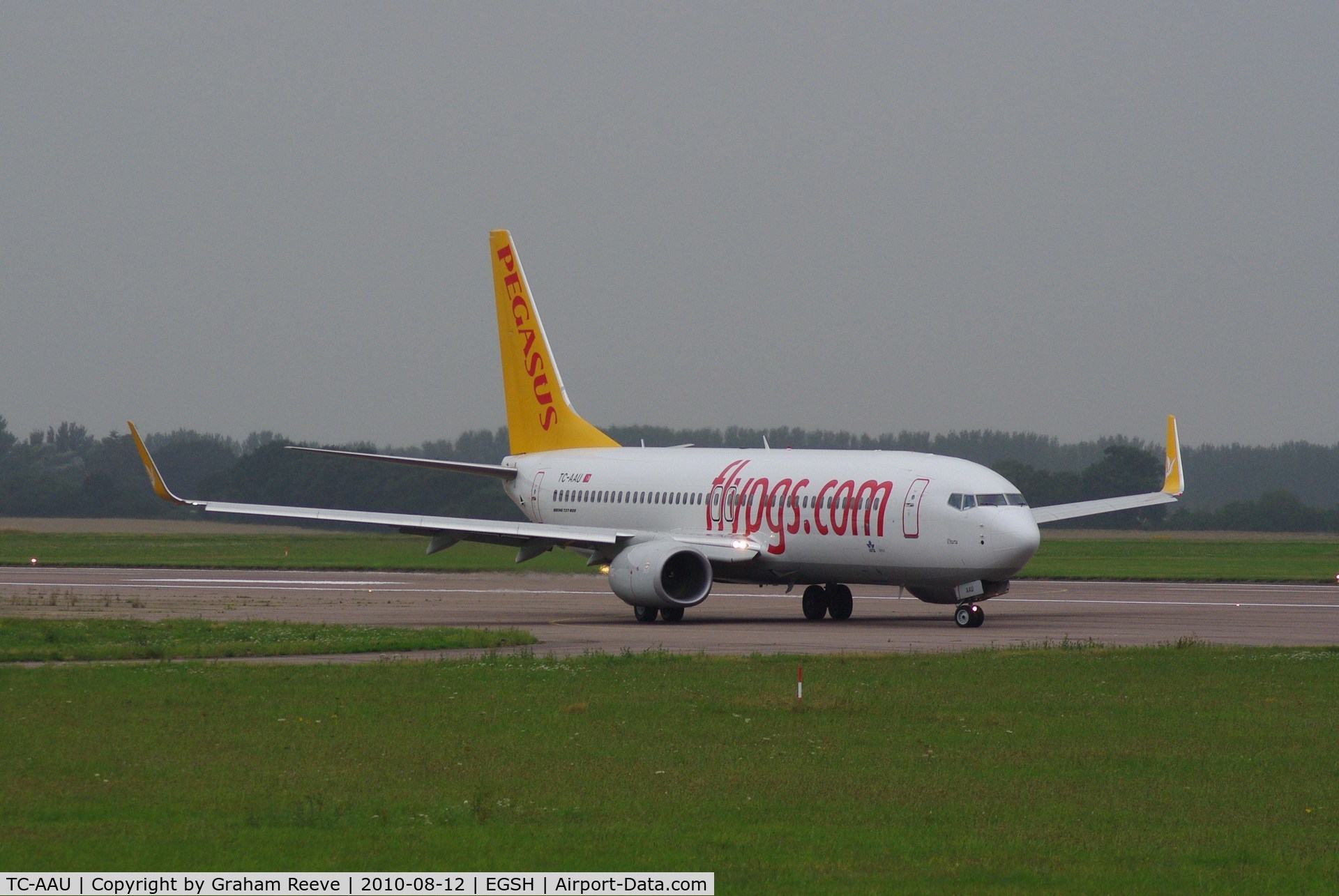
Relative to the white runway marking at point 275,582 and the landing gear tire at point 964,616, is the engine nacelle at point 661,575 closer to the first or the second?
the landing gear tire at point 964,616

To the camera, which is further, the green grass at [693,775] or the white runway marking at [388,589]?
the white runway marking at [388,589]

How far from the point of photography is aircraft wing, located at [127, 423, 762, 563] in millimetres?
37062

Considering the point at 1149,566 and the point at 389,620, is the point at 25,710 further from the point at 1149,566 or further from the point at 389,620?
the point at 1149,566

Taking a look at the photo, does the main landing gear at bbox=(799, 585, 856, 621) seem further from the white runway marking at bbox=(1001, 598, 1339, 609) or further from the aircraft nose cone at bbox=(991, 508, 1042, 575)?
the white runway marking at bbox=(1001, 598, 1339, 609)

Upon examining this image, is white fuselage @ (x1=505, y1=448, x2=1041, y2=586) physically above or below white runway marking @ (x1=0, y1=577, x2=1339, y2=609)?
above

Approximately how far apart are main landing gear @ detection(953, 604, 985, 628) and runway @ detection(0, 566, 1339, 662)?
0.34 m

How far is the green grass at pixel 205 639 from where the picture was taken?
25562mm

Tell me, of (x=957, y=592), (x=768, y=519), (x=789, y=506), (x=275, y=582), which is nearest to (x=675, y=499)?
(x=768, y=519)

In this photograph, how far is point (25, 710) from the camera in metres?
18.1

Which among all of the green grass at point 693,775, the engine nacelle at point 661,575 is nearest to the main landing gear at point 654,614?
the engine nacelle at point 661,575

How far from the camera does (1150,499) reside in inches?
1681

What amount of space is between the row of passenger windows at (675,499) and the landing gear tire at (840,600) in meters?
2.43

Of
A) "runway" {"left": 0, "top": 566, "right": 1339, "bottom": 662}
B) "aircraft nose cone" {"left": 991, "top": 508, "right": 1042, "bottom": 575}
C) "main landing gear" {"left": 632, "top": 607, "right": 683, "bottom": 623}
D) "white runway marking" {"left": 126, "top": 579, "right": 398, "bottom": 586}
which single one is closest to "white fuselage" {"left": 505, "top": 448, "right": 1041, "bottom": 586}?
"aircraft nose cone" {"left": 991, "top": 508, "right": 1042, "bottom": 575}

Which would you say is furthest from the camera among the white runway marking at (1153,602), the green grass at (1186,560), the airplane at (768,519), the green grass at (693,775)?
the green grass at (1186,560)
